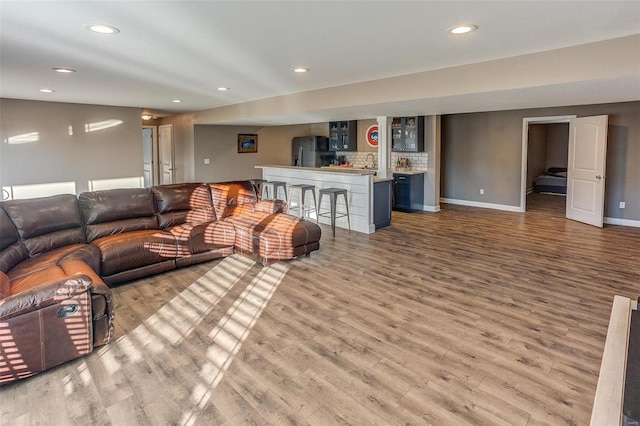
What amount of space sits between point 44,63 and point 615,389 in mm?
5274

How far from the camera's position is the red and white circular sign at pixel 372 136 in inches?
381

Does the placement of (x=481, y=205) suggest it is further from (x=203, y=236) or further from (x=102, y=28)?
(x=102, y=28)

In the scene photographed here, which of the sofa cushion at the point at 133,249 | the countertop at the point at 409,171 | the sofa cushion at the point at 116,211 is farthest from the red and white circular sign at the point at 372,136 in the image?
the sofa cushion at the point at 133,249

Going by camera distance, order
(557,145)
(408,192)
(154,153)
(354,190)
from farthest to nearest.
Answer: (557,145)
(154,153)
(408,192)
(354,190)

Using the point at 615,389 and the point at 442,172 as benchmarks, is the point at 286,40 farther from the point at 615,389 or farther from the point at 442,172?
the point at 442,172

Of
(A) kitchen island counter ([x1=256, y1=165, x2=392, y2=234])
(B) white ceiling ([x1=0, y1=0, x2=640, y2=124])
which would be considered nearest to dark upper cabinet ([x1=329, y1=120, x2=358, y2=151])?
(A) kitchen island counter ([x1=256, y1=165, x2=392, y2=234])

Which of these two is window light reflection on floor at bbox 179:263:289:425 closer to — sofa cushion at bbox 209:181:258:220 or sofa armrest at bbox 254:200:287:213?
sofa armrest at bbox 254:200:287:213

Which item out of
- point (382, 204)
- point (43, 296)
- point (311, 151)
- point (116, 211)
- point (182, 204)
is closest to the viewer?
point (43, 296)

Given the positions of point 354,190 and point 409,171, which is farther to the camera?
point 409,171

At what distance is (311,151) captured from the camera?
10555 millimetres

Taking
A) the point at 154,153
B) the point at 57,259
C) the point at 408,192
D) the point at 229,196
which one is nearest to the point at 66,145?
the point at 154,153

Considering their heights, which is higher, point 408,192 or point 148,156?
point 148,156

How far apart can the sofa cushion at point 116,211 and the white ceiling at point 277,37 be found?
1.42 meters

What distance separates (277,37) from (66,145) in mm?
6110
